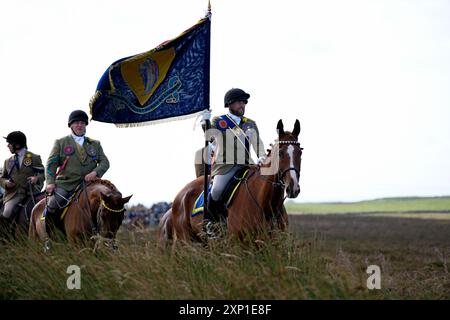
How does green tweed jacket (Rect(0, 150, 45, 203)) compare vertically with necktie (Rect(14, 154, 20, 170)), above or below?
below

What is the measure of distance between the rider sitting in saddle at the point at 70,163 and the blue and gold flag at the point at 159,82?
0.70 m

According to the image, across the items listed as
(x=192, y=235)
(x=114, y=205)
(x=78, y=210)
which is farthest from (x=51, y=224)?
(x=192, y=235)

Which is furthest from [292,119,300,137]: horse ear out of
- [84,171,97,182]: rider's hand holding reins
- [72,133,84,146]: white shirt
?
[72,133,84,146]: white shirt

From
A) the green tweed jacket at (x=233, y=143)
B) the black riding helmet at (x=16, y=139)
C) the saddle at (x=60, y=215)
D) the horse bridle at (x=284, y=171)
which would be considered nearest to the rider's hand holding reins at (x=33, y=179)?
the black riding helmet at (x=16, y=139)

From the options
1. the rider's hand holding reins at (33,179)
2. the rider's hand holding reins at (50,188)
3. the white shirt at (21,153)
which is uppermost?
the white shirt at (21,153)

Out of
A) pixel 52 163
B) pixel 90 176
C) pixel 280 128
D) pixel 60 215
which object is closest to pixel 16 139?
pixel 52 163

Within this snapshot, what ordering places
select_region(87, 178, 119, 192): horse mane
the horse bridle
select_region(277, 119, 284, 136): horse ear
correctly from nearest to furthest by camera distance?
the horse bridle, select_region(277, 119, 284, 136): horse ear, select_region(87, 178, 119, 192): horse mane

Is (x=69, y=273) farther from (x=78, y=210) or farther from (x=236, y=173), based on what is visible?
(x=236, y=173)

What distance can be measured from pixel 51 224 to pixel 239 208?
3.96 meters

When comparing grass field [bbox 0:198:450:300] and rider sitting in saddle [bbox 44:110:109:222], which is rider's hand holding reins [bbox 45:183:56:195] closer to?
rider sitting in saddle [bbox 44:110:109:222]

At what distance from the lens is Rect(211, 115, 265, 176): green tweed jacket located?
938cm

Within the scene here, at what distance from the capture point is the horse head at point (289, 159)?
307 inches

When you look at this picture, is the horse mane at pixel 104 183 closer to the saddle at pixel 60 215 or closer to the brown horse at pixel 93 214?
the brown horse at pixel 93 214

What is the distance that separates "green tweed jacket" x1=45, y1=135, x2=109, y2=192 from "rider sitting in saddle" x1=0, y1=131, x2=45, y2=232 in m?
2.32
